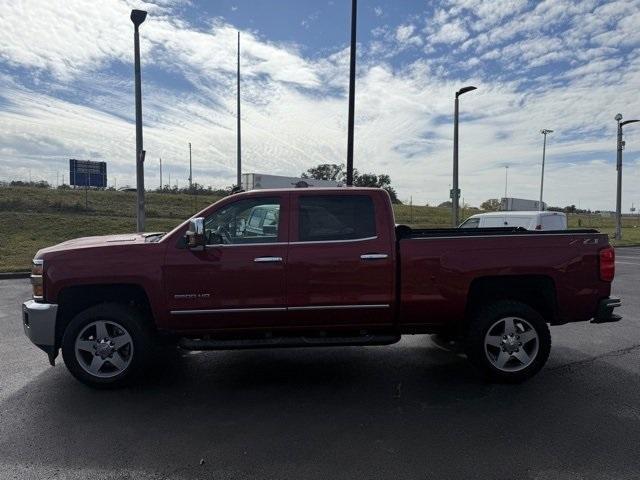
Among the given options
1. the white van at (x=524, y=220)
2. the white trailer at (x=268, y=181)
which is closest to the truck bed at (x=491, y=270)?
the white van at (x=524, y=220)

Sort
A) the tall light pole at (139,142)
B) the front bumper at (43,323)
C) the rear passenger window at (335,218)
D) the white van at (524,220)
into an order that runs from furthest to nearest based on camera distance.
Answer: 1. the white van at (524,220)
2. the tall light pole at (139,142)
3. the rear passenger window at (335,218)
4. the front bumper at (43,323)

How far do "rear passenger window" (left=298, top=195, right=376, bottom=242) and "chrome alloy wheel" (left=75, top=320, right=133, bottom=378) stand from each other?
6.22 feet

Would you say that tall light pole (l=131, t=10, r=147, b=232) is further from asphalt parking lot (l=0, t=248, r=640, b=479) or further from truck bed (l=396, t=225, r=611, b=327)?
truck bed (l=396, t=225, r=611, b=327)

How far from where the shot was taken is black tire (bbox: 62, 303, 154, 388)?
4.55m

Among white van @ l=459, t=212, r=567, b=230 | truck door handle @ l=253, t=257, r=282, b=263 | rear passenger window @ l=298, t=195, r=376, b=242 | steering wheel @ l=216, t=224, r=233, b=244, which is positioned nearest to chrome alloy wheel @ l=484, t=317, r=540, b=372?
rear passenger window @ l=298, t=195, r=376, b=242

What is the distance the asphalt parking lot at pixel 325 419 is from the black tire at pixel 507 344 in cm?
15

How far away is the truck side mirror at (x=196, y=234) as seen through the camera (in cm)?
436

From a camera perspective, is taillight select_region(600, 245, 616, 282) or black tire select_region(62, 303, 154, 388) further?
taillight select_region(600, 245, 616, 282)

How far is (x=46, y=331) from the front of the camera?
4.52m

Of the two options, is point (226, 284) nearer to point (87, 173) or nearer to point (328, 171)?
point (87, 173)

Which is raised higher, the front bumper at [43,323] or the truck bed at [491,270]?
the truck bed at [491,270]

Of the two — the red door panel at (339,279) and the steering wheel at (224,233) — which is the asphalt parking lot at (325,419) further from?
the steering wheel at (224,233)

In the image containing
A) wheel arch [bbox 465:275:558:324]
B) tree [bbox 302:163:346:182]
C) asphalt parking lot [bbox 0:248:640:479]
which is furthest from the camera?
tree [bbox 302:163:346:182]

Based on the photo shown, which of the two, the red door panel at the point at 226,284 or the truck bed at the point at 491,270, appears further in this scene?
the truck bed at the point at 491,270
